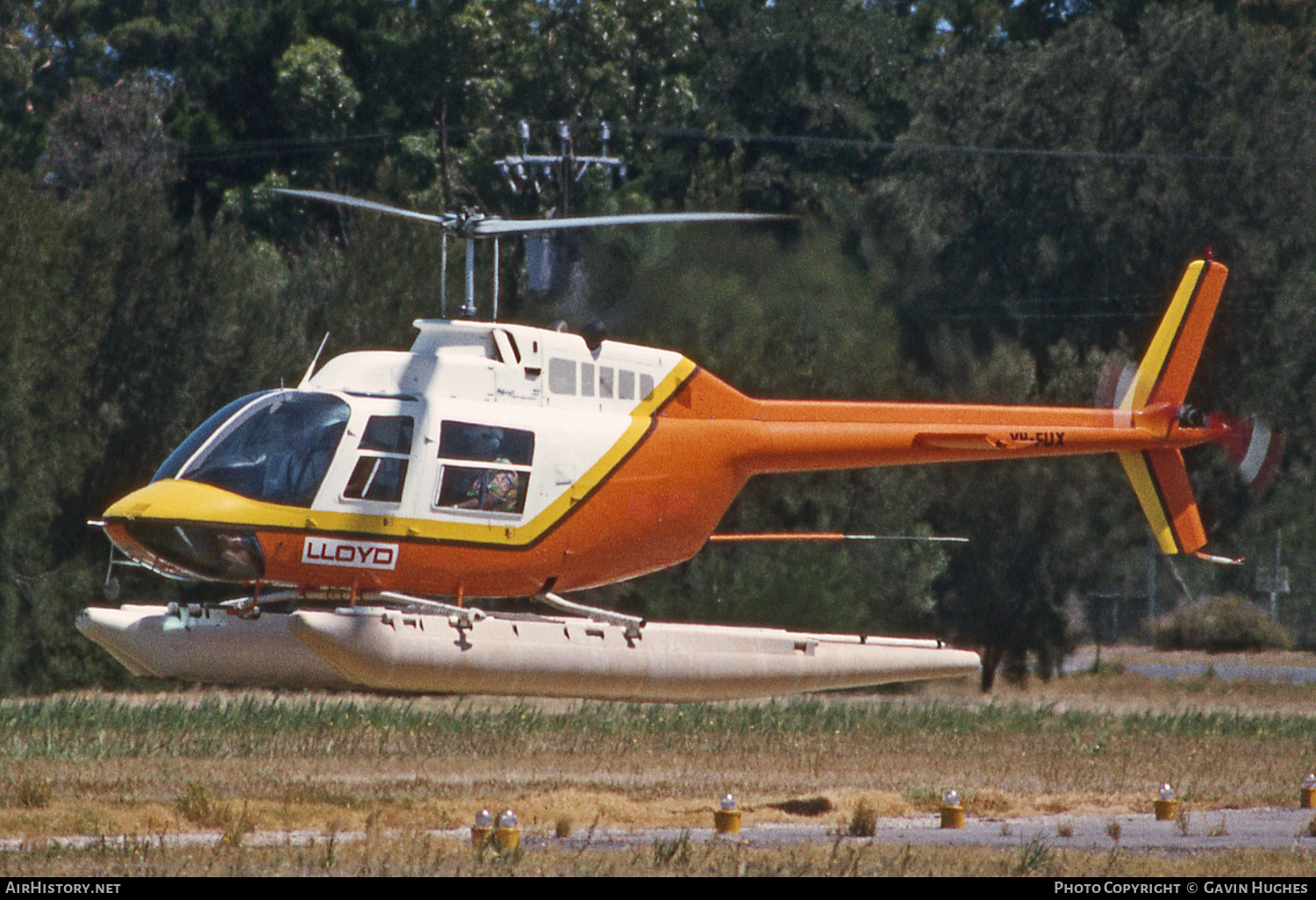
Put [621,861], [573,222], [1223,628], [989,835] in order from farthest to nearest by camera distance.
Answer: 1. [1223,628]
2. [989,835]
3. [573,222]
4. [621,861]

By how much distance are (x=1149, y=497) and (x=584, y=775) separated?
8.06 m

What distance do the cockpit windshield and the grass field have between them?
10.2ft

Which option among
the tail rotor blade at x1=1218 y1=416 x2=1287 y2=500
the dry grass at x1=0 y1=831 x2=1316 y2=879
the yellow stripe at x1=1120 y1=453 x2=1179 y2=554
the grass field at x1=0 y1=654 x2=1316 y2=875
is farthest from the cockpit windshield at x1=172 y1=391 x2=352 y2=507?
the tail rotor blade at x1=1218 y1=416 x2=1287 y2=500

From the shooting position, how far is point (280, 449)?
49.9 feet

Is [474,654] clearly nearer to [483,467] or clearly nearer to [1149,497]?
[483,467]

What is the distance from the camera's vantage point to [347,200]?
15633 millimetres

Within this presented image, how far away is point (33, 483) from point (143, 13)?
3563 cm

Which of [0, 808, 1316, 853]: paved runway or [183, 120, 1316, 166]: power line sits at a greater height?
[183, 120, 1316, 166]: power line

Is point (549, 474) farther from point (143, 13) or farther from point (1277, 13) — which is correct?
point (143, 13)

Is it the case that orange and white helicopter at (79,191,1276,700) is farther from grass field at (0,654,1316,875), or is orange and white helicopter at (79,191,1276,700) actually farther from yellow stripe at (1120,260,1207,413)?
grass field at (0,654,1316,875)

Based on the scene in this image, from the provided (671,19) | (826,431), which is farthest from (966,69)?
(826,431)

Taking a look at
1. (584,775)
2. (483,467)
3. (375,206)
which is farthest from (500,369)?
(584,775)

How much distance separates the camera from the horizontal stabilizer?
1933cm
